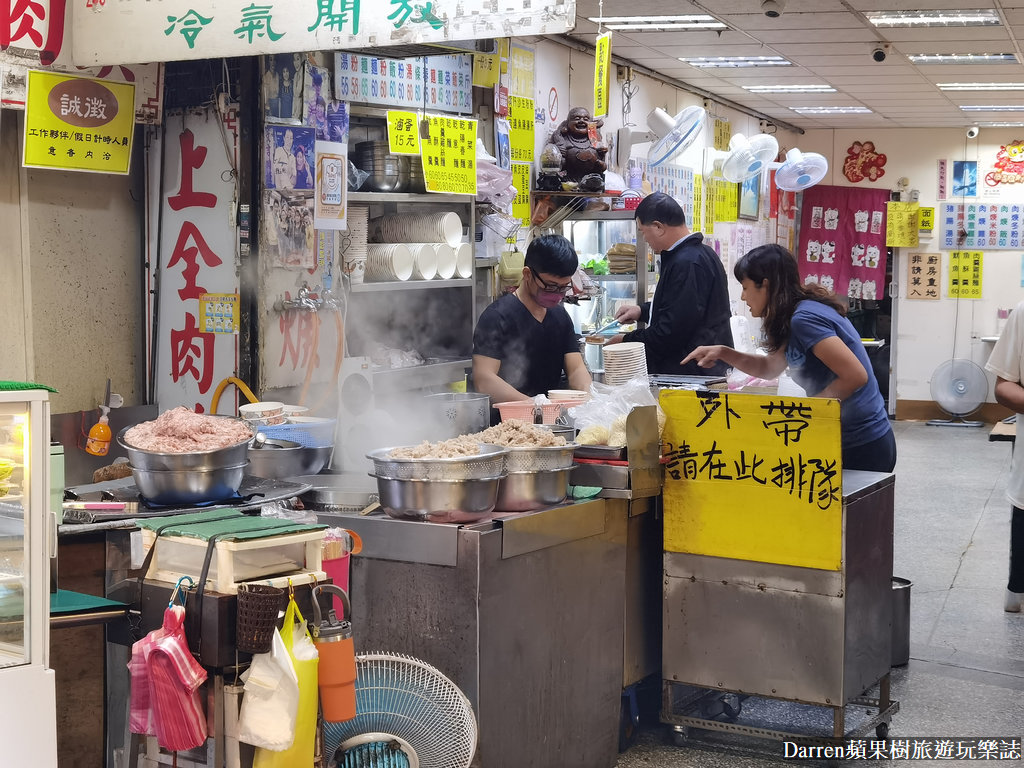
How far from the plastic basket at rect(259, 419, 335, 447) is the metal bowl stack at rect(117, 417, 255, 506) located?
66cm

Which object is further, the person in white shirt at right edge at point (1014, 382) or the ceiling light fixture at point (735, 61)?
the ceiling light fixture at point (735, 61)

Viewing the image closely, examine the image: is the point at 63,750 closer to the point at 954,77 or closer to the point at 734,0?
the point at 734,0

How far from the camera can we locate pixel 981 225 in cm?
1494

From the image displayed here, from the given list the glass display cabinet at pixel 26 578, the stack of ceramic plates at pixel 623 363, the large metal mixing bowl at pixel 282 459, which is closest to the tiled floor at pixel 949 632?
the stack of ceramic plates at pixel 623 363

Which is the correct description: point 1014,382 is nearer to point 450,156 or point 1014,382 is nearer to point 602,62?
point 602,62

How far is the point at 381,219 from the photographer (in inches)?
270

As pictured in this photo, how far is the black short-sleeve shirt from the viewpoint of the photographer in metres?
5.43

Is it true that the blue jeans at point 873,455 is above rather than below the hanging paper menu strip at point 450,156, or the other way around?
below

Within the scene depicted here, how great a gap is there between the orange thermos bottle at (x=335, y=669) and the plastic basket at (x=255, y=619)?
0.14m

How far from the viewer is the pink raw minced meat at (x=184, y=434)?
3.62m

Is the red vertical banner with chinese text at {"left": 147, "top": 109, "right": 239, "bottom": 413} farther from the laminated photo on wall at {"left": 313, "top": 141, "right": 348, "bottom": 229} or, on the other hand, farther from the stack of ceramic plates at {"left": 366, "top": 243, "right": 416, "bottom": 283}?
the stack of ceramic plates at {"left": 366, "top": 243, "right": 416, "bottom": 283}

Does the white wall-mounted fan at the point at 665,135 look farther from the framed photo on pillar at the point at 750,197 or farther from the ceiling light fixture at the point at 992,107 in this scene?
the ceiling light fixture at the point at 992,107

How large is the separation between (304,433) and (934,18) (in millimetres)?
6119

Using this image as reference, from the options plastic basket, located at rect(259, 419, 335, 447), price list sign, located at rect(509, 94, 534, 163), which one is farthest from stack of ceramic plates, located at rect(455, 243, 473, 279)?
plastic basket, located at rect(259, 419, 335, 447)
